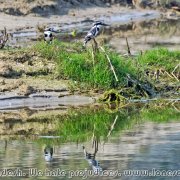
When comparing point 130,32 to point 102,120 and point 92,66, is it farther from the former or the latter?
point 102,120

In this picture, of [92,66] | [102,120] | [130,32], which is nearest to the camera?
[102,120]

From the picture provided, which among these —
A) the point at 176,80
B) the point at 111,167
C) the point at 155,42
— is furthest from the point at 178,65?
the point at 155,42

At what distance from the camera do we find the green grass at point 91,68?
1675cm

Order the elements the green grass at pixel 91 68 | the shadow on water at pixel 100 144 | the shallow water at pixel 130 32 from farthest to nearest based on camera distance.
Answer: the shallow water at pixel 130 32
the green grass at pixel 91 68
the shadow on water at pixel 100 144

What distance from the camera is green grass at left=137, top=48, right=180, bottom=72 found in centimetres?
1820

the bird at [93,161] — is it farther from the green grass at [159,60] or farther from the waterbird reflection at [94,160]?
the green grass at [159,60]

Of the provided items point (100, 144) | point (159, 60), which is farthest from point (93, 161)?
point (159, 60)

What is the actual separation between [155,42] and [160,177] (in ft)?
57.1

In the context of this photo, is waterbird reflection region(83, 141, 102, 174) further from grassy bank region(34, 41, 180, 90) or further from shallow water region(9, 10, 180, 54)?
shallow water region(9, 10, 180, 54)

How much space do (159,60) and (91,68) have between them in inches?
81.3

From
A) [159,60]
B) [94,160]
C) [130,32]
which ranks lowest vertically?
[130,32]

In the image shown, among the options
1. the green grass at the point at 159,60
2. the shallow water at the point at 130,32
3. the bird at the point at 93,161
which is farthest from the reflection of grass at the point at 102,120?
the shallow water at the point at 130,32

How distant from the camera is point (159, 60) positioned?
18.4 metres

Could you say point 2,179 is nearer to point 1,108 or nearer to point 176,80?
point 1,108
